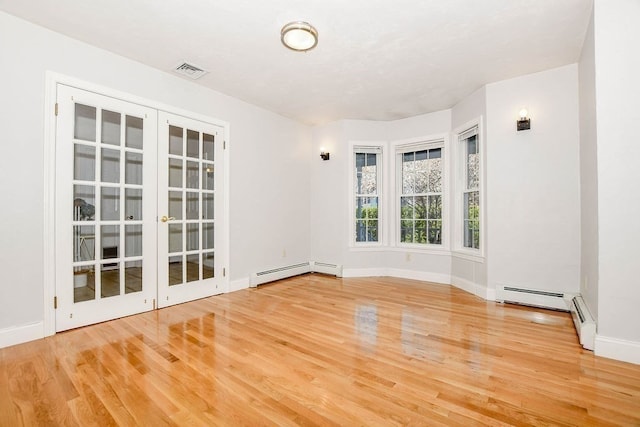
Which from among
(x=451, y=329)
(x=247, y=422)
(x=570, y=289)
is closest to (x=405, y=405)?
(x=247, y=422)

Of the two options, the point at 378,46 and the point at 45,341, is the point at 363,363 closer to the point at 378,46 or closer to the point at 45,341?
the point at 45,341

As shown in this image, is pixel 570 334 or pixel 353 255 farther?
pixel 353 255

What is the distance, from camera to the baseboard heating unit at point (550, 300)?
9.17ft

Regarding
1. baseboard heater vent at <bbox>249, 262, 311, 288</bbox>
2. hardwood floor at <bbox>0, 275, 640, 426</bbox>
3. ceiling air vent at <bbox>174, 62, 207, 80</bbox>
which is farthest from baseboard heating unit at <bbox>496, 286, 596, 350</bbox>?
ceiling air vent at <bbox>174, 62, 207, 80</bbox>

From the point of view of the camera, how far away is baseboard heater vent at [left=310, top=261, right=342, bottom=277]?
208 inches

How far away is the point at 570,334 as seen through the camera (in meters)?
2.77

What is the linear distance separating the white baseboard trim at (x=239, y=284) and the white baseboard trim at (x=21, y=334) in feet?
6.56

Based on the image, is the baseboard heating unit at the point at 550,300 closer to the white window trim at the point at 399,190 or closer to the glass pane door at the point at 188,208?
the white window trim at the point at 399,190

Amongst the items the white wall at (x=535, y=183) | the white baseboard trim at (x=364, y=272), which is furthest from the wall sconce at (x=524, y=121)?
the white baseboard trim at (x=364, y=272)

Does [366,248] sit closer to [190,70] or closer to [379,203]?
[379,203]

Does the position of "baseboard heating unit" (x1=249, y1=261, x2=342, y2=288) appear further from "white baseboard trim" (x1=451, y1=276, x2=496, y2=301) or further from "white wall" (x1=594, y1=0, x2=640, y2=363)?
"white wall" (x1=594, y1=0, x2=640, y2=363)

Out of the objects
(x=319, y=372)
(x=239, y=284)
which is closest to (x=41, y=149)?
(x=239, y=284)

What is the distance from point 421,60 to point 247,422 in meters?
3.62

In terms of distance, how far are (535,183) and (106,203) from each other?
15.9 ft
